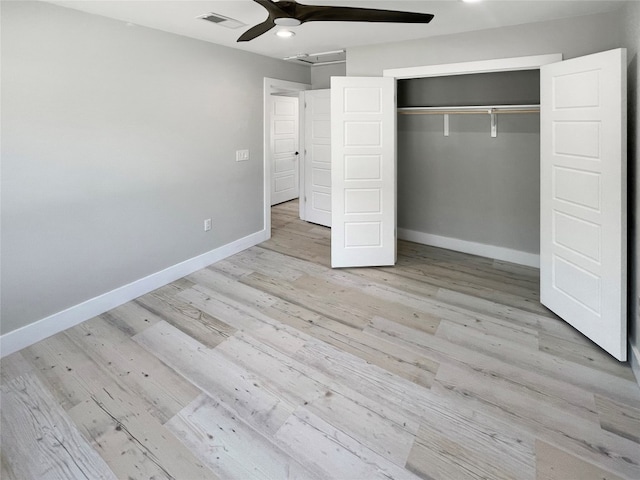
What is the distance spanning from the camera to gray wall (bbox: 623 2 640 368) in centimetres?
232

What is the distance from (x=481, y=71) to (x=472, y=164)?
118cm

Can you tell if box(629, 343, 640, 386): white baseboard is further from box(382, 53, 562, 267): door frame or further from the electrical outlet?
the electrical outlet

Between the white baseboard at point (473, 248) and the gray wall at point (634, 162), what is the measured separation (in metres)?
1.65

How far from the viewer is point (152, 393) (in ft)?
7.16

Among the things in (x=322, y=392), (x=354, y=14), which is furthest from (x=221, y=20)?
(x=322, y=392)

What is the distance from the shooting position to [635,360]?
2295 millimetres

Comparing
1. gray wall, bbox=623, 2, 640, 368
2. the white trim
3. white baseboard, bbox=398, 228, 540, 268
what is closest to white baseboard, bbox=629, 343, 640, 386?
gray wall, bbox=623, 2, 640, 368

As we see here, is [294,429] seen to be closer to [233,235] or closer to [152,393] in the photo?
[152,393]

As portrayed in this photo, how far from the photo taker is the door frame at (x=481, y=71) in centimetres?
317

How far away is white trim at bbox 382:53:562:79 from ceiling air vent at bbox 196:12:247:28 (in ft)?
5.04

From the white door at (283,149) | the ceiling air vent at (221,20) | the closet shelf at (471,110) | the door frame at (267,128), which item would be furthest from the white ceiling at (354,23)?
the white door at (283,149)

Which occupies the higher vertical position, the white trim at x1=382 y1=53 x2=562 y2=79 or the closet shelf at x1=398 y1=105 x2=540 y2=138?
the white trim at x1=382 y1=53 x2=562 y2=79

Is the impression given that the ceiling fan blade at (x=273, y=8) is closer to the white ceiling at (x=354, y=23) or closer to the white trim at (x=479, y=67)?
the white ceiling at (x=354, y=23)

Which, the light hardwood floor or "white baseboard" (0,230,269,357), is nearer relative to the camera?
the light hardwood floor
